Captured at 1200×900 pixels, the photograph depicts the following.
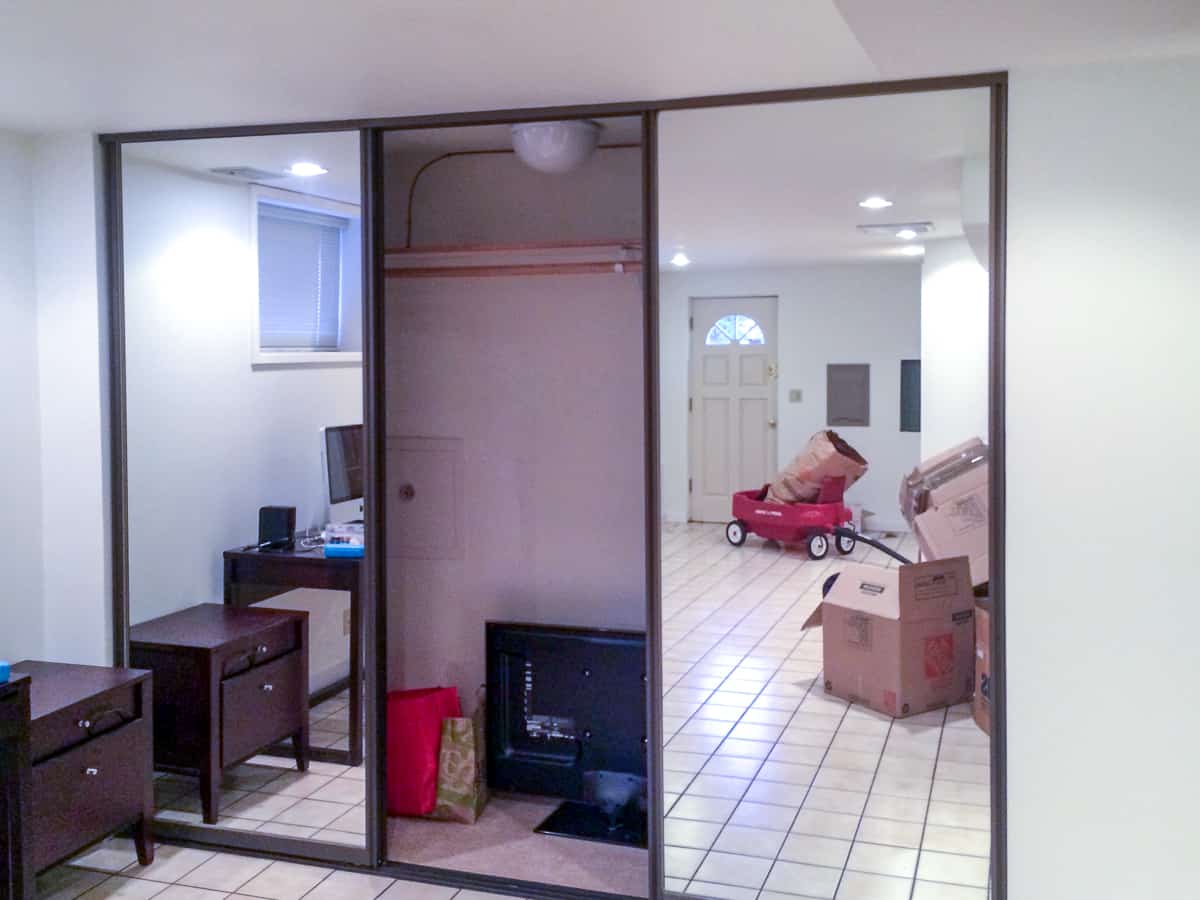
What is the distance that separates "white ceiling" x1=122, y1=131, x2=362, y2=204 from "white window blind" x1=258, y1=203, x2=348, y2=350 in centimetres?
9

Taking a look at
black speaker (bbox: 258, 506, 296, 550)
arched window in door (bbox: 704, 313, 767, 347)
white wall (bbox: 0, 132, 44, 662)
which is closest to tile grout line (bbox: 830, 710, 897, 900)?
arched window in door (bbox: 704, 313, 767, 347)

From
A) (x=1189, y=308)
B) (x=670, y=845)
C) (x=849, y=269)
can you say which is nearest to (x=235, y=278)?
(x=849, y=269)

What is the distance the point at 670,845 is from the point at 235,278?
210 centimetres

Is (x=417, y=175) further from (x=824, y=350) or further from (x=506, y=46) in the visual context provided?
(x=824, y=350)

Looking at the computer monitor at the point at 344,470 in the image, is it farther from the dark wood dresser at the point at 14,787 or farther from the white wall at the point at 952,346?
the white wall at the point at 952,346

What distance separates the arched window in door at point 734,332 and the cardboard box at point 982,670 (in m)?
0.95

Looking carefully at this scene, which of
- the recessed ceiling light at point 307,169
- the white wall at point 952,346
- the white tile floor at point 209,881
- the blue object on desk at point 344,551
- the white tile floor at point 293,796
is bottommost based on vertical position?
the white tile floor at point 209,881

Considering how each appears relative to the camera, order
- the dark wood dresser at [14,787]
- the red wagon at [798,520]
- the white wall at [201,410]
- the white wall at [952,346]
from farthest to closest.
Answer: the white wall at [201,410]
the red wagon at [798,520]
the white wall at [952,346]
the dark wood dresser at [14,787]

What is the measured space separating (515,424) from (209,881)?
63.9 inches

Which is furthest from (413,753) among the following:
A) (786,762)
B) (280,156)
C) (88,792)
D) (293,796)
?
(280,156)

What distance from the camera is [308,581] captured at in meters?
3.53

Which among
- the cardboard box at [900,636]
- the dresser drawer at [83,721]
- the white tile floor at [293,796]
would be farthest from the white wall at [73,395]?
the cardboard box at [900,636]

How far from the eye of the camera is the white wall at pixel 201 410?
11.4 feet

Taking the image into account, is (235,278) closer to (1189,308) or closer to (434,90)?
(434,90)
